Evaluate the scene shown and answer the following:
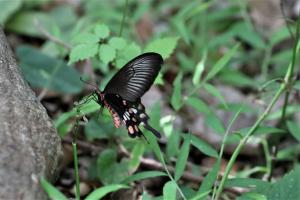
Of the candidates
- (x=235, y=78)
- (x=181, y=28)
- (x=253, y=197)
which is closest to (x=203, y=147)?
(x=253, y=197)

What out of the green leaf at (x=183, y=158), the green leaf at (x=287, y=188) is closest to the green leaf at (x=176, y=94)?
the green leaf at (x=183, y=158)

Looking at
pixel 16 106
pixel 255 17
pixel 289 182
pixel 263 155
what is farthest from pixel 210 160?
pixel 255 17

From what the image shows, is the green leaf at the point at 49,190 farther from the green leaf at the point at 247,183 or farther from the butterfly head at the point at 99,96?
the green leaf at the point at 247,183

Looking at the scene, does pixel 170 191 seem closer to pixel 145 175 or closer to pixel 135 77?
pixel 145 175

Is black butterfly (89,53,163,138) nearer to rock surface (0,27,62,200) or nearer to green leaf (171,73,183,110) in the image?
rock surface (0,27,62,200)

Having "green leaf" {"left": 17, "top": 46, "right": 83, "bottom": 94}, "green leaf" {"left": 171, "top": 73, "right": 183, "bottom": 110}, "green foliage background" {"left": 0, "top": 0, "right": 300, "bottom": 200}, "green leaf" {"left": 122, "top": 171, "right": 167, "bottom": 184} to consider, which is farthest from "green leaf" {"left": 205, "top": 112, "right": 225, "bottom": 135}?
"green leaf" {"left": 17, "top": 46, "right": 83, "bottom": 94}

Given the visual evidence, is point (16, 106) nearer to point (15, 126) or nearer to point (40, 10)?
point (15, 126)

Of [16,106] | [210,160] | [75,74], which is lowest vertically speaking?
[210,160]
